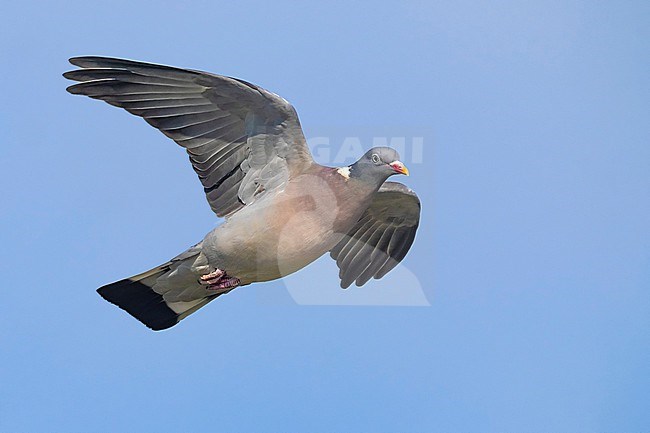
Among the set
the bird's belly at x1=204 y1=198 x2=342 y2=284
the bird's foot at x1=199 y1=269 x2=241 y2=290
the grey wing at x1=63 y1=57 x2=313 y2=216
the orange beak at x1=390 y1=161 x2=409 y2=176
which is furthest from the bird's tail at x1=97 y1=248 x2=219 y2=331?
the orange beak at x1=390 y1=161 x2=409 y2=176

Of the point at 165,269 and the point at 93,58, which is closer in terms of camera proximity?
the point at 93,58

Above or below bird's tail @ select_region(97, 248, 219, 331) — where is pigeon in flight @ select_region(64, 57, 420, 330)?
above

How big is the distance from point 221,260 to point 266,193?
67 cm

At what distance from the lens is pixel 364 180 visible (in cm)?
958

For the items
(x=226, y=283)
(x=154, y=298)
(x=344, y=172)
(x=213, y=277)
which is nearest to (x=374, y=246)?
(x=344, y=172)

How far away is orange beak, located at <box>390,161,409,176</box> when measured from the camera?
9445mm

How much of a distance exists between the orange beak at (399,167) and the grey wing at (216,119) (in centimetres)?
74

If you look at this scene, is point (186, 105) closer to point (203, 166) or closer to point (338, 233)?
point (203, 166)

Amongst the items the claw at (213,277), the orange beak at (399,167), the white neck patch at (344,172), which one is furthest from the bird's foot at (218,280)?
the orange beak at (399,167)

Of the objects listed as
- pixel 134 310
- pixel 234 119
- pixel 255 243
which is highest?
pixel 234 119

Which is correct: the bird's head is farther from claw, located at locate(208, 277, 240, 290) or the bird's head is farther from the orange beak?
claw, located at locate(208, 277, 240, 290)

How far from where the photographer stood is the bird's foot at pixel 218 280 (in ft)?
32.3

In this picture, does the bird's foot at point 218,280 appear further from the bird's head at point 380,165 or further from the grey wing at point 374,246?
the grey wing at point 374,246

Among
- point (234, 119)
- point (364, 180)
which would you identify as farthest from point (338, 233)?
point (234, 119)
